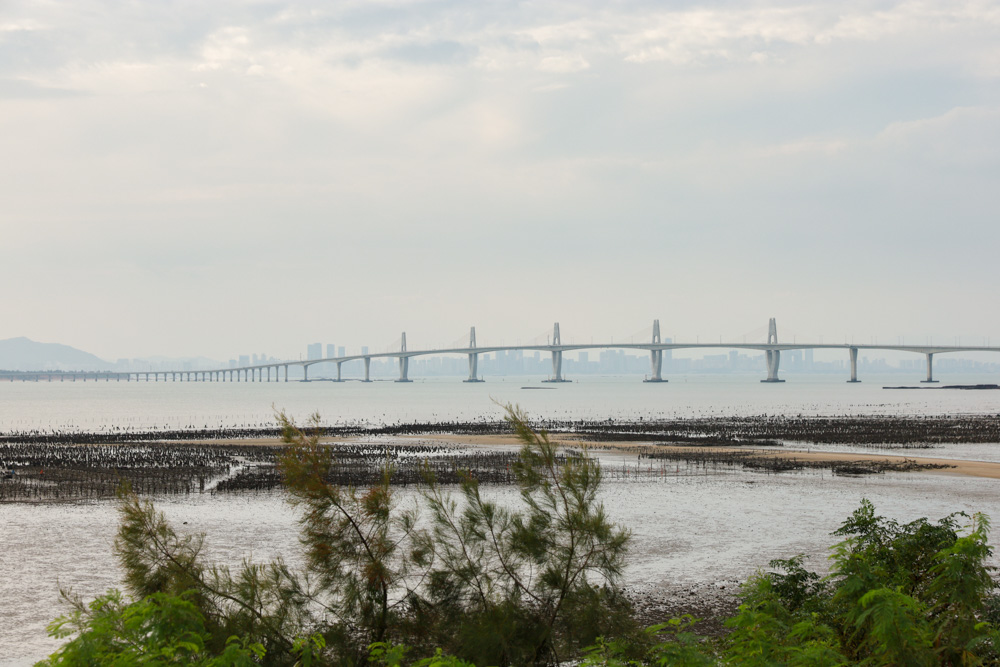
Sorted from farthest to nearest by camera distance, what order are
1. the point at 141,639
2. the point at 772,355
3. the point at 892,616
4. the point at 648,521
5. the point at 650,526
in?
the point at 772,355 → the point at 648,521 → the point at 650,526 → the point at 892,616 → the point at 141,639

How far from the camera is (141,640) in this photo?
→ 6840 mm

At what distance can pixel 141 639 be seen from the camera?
22.9 feet

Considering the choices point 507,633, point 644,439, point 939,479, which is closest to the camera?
point 507,633

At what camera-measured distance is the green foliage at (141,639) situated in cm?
606

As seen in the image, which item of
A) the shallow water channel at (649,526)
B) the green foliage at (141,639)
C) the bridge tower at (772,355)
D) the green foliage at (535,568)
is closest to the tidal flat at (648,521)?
the shallow water channel at (649,526)

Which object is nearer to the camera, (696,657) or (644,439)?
(696,657)

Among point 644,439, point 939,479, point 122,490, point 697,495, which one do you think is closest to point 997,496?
point 939,479

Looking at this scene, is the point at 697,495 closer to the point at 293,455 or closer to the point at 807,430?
the point at 293,455

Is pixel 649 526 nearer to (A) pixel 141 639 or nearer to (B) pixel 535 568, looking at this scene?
(B) pixel 535 568

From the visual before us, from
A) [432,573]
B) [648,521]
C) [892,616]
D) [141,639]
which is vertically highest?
[892,616]

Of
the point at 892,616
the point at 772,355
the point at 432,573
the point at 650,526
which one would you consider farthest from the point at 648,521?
the point at 772,355

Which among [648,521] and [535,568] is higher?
[535,568]

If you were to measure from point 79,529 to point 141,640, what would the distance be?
18.1 metres

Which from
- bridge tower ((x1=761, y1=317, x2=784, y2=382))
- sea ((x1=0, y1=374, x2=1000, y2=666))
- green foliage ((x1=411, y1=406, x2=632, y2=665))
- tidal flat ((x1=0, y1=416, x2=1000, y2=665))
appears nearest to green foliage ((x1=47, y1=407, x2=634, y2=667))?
green foliage ((x1=411, y1=406, x2=632, y2=665))
